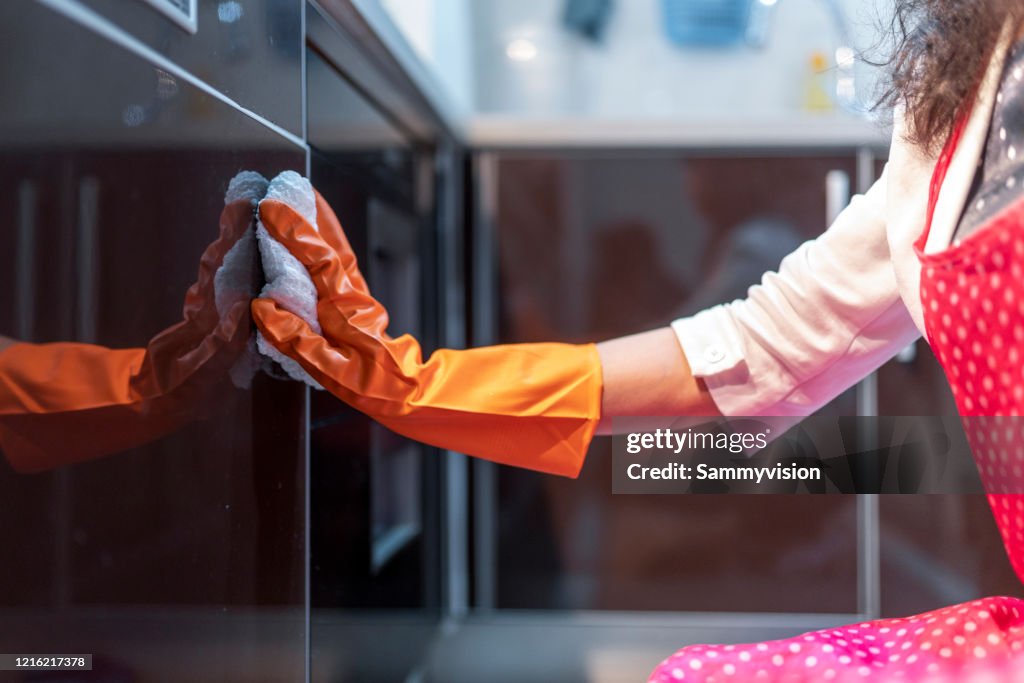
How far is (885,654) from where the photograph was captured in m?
0.59

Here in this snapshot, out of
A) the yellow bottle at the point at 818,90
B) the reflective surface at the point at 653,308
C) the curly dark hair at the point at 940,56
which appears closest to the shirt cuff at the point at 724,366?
the curly dark hair at the point at 940,56

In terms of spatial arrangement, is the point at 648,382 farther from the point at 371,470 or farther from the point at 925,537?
the point at 925,537

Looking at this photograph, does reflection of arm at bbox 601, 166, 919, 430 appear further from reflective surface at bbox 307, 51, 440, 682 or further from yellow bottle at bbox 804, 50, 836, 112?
yellow bottle at bbox 804, 50, 836, 112

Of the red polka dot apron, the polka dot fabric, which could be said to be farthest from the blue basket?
the polka dot fabric

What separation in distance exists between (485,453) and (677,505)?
0.82m

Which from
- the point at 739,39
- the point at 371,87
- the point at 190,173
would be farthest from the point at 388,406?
the point at 739,39

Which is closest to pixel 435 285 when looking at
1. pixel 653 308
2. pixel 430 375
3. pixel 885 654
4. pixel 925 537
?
pixel 653 308

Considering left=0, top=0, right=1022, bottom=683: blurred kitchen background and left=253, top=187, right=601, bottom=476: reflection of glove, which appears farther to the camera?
left=253, top=187, right=601, bottom=476: reflection of glove

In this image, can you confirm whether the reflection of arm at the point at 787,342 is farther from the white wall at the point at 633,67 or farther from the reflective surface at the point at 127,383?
the white wall at the point at 633,67

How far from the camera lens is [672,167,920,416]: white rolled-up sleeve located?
697mm

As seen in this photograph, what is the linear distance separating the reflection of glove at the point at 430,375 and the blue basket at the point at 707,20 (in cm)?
132

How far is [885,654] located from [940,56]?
15.7 inches

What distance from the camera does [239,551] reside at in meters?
0.71

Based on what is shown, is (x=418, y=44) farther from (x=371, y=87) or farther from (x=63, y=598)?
(x=63, y=598)
